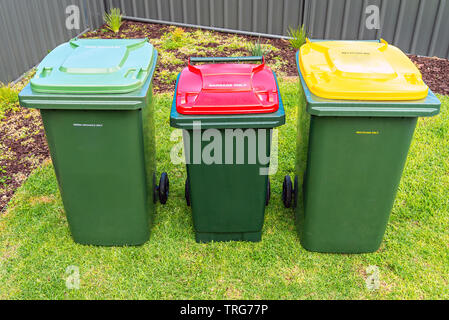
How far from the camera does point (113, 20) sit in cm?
770

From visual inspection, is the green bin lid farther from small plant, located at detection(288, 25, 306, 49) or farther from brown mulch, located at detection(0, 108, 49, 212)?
small plant, located at detection(288, 25, 306, 49)

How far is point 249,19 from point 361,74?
5.06 metres

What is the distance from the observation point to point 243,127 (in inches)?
117

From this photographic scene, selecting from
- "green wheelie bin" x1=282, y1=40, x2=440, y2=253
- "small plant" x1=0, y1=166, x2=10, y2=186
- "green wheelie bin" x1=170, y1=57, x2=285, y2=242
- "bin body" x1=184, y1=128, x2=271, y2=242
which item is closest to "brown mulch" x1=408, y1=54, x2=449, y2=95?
"green wheelie bin" x1=282, y1=40, x2=440, y2=253

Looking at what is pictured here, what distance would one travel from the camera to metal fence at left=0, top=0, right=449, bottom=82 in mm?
5996

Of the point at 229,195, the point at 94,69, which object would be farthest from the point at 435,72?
the point at 94,69

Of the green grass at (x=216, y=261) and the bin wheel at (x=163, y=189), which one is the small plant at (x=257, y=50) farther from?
the bin wheel at (x=163, y=189)

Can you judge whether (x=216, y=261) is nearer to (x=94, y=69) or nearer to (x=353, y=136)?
(x=353, y=136)

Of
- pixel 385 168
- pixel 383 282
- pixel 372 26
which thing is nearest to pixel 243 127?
pixel 385 168

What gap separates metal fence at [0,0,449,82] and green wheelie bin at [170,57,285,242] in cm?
379

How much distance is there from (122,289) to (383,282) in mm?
1939

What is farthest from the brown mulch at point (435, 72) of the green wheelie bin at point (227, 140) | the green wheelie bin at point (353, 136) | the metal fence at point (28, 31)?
the metal fence at point (28, 31)
